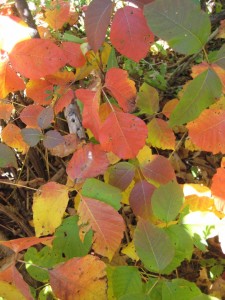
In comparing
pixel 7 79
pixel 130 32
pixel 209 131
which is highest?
pixel 130 32

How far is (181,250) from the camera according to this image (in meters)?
0.84

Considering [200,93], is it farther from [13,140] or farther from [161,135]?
[13,140]

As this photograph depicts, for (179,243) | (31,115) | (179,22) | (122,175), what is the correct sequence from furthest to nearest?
1. (31,115)
2. (122,175)
3. (179,243)
4. (179,22)

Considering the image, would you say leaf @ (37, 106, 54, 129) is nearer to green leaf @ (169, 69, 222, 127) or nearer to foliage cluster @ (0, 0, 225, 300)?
foliage cluster @ (0, 0, 225, 300)

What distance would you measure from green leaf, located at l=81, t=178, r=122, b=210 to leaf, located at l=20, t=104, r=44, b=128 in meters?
0.28

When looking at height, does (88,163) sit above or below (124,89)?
below

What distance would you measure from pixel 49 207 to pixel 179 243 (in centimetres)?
32

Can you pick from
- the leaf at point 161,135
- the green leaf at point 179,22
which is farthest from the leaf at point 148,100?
the green leaf at point 179,22

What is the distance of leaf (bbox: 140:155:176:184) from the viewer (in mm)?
926

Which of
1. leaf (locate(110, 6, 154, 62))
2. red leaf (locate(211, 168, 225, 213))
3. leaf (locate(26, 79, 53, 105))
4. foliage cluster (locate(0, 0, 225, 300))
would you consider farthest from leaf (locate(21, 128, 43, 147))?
red leaf (locate(211, 168, 225, 213))

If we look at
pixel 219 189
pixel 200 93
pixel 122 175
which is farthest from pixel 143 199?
pixel 200 93

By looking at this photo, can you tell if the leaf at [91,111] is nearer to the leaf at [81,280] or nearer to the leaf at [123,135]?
the leaf at [123,135]

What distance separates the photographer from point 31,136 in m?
0.94

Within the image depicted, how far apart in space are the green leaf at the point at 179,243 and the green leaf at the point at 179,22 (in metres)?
0.41
